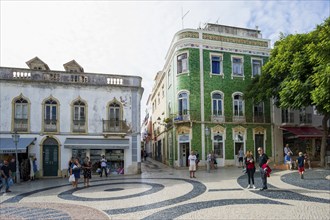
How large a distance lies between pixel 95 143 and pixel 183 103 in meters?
9.13

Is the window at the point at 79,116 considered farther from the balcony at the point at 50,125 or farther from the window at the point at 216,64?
the window at the point at 216,64

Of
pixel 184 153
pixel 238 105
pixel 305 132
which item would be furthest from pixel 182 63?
pixel 305 132

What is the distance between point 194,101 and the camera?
2536 centimetres

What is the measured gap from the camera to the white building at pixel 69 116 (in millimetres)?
19391

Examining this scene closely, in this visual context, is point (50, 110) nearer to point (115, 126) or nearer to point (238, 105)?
point (115, 126)

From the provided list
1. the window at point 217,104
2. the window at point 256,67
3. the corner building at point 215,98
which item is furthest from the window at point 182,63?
the window at point 256,67

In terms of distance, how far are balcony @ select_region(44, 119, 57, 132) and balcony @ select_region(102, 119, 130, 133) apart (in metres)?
3.37

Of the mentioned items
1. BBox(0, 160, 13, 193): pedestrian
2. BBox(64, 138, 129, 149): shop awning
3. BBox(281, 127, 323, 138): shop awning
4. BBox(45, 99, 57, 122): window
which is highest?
BBox(45, 99, 57, 122): window

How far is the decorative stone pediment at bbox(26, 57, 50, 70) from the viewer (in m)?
21.3

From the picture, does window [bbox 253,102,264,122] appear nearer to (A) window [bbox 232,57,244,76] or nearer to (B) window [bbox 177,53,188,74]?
(A) window [bbox 232,57,244,76]

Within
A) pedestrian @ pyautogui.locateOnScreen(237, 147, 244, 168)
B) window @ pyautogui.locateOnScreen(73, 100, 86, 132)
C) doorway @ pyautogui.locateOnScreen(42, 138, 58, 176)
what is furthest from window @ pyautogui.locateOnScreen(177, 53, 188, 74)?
doorway @ pyautogui.locateOnScreen(42, 138, 58, 176)

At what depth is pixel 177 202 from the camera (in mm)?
10078

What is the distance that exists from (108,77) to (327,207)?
1632cm

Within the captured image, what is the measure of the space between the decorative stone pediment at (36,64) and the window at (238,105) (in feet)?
54.3
